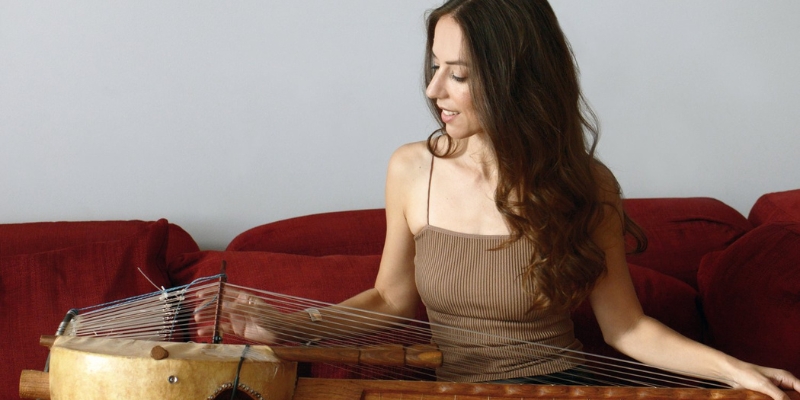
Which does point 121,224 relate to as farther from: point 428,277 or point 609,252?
point 609,252

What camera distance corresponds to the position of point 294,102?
217 cm

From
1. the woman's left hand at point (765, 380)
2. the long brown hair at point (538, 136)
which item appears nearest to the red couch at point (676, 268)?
the long brown hair at point (538, 136)

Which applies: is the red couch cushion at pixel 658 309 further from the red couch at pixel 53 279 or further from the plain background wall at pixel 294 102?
the red couch at pixel 53 279

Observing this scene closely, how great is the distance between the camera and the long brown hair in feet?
4.67

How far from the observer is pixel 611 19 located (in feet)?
7.55

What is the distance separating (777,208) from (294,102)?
1273 mm

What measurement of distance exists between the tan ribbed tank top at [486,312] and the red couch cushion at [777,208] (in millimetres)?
822

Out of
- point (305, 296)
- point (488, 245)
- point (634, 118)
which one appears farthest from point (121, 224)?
point (634, 118)

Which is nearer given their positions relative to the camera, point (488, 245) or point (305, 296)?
point (488, 245)

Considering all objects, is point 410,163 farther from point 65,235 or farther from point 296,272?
point 65,235

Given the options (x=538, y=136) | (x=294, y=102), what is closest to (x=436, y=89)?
(x=538, y=136)

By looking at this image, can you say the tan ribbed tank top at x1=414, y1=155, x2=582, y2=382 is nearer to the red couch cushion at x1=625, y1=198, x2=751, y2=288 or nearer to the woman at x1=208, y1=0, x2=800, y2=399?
the woman at x1=208, y1=0, x2=800, y2=399

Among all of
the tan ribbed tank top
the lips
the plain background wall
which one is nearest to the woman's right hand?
the tan ribbed tank top

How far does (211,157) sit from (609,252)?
1.07 metres
